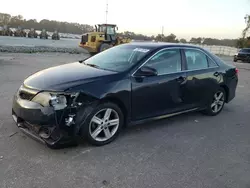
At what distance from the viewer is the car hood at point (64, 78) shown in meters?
3.63

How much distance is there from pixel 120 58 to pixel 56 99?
1585mm

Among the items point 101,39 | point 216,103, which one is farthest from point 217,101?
point 101,39

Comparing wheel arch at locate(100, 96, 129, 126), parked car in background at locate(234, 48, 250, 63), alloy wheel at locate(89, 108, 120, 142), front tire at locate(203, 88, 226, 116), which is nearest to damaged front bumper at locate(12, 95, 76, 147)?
alloy wheel at locate(89, 108, 120, 142)

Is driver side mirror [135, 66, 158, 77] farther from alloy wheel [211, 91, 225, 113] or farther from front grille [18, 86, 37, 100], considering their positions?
alloy wheel [211, 91, 225, 113]

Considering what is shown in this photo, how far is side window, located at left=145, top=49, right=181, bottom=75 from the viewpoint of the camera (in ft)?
14.8

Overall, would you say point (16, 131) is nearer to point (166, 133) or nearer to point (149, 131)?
point (149, 131)

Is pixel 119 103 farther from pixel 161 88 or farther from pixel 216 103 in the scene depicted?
pixel 216 103

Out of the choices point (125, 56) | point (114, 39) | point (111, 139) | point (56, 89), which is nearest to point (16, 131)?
point (56, 89)

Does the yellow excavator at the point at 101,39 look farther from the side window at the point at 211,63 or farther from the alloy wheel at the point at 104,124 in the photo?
the alloy wheel at the point at 104,124

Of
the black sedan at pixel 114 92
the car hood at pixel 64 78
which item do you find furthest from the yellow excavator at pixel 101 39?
the car hood at pixel 64 78

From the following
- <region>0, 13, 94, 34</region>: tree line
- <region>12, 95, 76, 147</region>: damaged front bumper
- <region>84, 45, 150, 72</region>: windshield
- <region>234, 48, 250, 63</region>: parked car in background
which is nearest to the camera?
<region>12, 95, 76, 147</region>: damaged front bumper

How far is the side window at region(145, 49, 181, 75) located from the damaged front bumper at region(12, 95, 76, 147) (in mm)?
1641

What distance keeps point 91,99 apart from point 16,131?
1450 millimetres

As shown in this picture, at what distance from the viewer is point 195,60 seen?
522 cm
